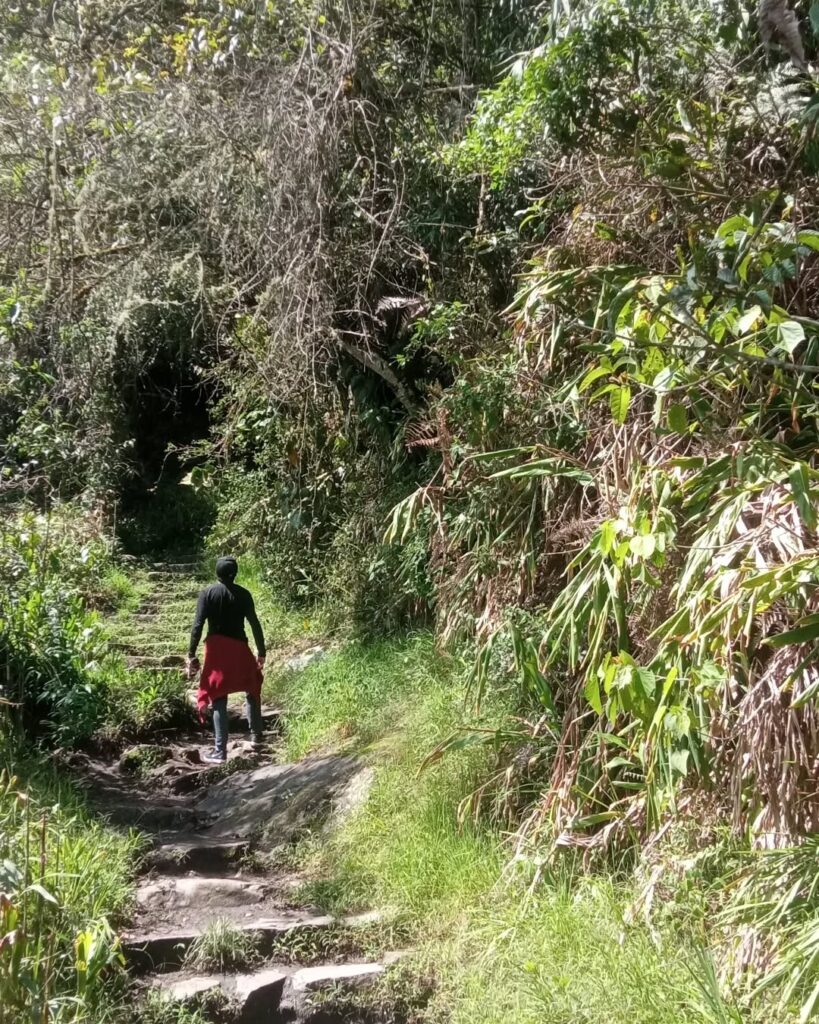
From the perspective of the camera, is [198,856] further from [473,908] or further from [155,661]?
[155,661]

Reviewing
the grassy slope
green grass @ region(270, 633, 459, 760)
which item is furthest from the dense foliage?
green grass @ region(270, 633, 459, 760)

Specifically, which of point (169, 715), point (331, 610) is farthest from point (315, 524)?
point (169, 715)

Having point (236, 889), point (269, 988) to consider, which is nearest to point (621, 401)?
point (269, 988)

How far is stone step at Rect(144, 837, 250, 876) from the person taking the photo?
4.78m

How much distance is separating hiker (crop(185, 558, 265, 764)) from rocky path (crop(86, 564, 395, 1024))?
280 mm

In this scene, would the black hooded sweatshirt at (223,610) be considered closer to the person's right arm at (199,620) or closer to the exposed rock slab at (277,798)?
the person's right arm at (199,620)

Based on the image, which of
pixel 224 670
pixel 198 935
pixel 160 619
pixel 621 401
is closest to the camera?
pixel 621 401

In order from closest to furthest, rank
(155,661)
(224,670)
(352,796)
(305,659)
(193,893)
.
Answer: (193,893), (352,796), (224,670), (305,659), (155,661)

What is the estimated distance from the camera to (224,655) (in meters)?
6.83

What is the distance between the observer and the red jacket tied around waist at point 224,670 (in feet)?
22.2

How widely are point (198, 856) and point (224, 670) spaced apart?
1.98m

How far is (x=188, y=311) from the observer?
31.3 feet

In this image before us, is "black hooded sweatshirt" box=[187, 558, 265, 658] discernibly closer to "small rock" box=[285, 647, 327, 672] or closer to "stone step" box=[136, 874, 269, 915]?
"small rock" box=[285, 647, 327, 672]

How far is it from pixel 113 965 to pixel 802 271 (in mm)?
3935
